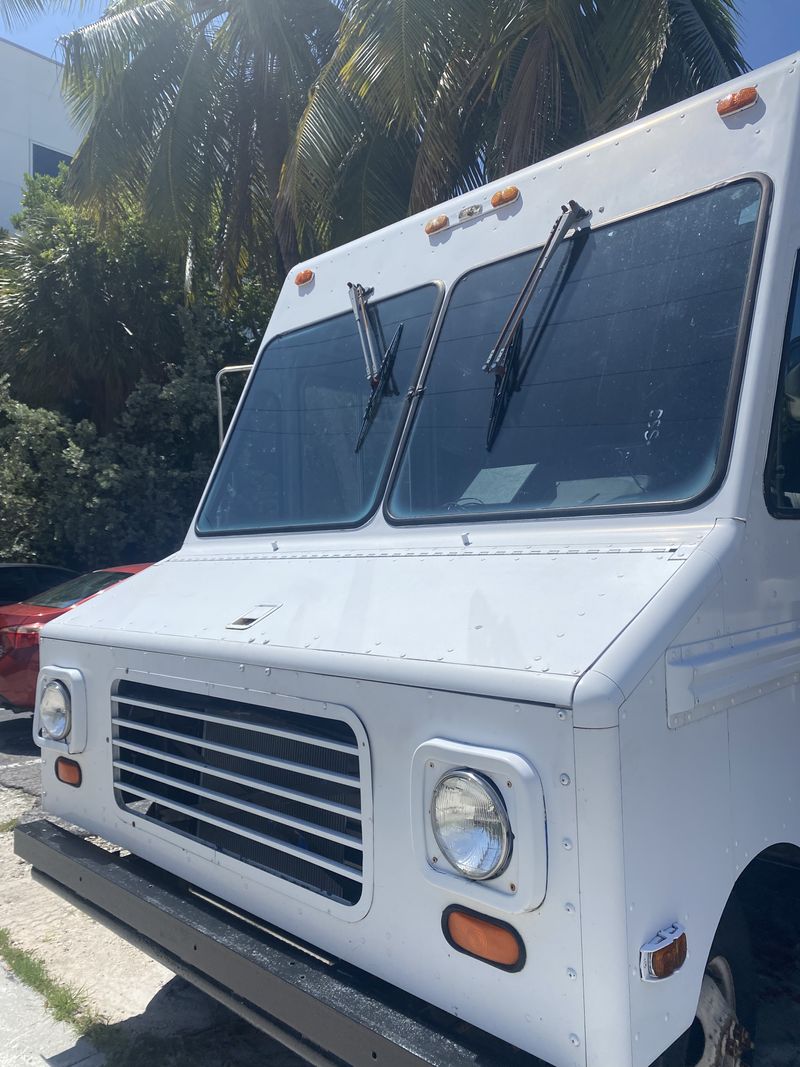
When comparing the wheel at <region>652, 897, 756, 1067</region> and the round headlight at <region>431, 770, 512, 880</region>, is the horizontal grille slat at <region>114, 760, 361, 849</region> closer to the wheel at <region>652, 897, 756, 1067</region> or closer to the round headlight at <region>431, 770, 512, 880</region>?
the round headlight at <region>431, 770, 512, 880</region>

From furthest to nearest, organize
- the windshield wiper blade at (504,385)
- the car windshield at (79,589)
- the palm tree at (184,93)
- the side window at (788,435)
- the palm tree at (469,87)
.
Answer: the palm tree at (184,93) → the car windshield at (79,589) → the palm tree at (469,87) → the windshield wiper blade at (504,385) → the side window at (788,435)

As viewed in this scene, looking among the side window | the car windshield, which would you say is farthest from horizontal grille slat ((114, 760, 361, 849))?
the car windshield

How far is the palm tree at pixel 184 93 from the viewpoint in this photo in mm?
11117

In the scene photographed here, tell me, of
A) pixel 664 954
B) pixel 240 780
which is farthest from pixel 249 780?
pixel 664 954

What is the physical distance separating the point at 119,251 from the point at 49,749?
1134 cm

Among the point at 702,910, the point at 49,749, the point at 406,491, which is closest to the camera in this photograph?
the point at 702,910

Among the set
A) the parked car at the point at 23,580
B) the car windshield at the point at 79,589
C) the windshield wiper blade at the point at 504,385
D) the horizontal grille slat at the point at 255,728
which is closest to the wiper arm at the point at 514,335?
the windshield wiper blade at the point at 504,385

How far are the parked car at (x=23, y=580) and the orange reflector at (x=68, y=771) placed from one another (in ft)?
24.7

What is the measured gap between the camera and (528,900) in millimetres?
1902

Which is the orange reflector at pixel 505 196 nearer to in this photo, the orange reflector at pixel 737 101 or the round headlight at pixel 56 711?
the orange reflector at pixel 737 101

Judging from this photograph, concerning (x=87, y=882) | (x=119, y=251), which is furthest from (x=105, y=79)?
(x=87, y=882)

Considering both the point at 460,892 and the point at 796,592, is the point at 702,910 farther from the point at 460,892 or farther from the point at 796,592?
the point at 796,592

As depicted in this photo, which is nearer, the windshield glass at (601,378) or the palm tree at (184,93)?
the windshield glass at (601,378)

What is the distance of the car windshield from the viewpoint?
8320mm
